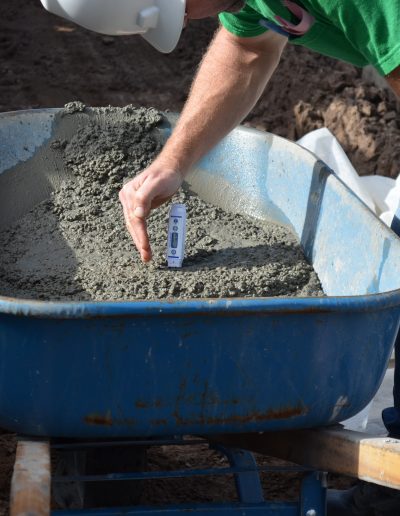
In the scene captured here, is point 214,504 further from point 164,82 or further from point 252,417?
point 164,82

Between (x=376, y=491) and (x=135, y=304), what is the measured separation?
1029 mm

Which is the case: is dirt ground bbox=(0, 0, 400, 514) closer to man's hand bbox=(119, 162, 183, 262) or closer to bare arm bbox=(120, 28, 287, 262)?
bare arm bbox=(120, 28, 287, 262)

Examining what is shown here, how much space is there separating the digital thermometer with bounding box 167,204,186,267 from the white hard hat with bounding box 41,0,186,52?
0.48 metres

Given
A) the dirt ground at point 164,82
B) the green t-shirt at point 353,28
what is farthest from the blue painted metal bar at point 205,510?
the dirt ground at point 164,82

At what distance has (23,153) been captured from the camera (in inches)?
121

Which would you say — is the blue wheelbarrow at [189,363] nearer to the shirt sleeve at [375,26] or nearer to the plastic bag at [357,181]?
the shirt sleeve at [375,26]

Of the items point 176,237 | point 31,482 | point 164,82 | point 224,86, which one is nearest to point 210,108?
point 224,86

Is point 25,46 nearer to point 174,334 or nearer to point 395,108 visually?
point 395,108

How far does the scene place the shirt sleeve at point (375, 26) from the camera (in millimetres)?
1960

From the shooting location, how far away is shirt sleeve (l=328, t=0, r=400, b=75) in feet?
6.43

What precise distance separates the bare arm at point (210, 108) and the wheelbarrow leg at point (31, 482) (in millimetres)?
717

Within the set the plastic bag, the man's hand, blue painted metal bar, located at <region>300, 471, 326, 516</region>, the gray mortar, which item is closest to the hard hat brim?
the man's hand

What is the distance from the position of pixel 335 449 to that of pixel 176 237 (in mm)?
798

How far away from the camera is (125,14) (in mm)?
2211
